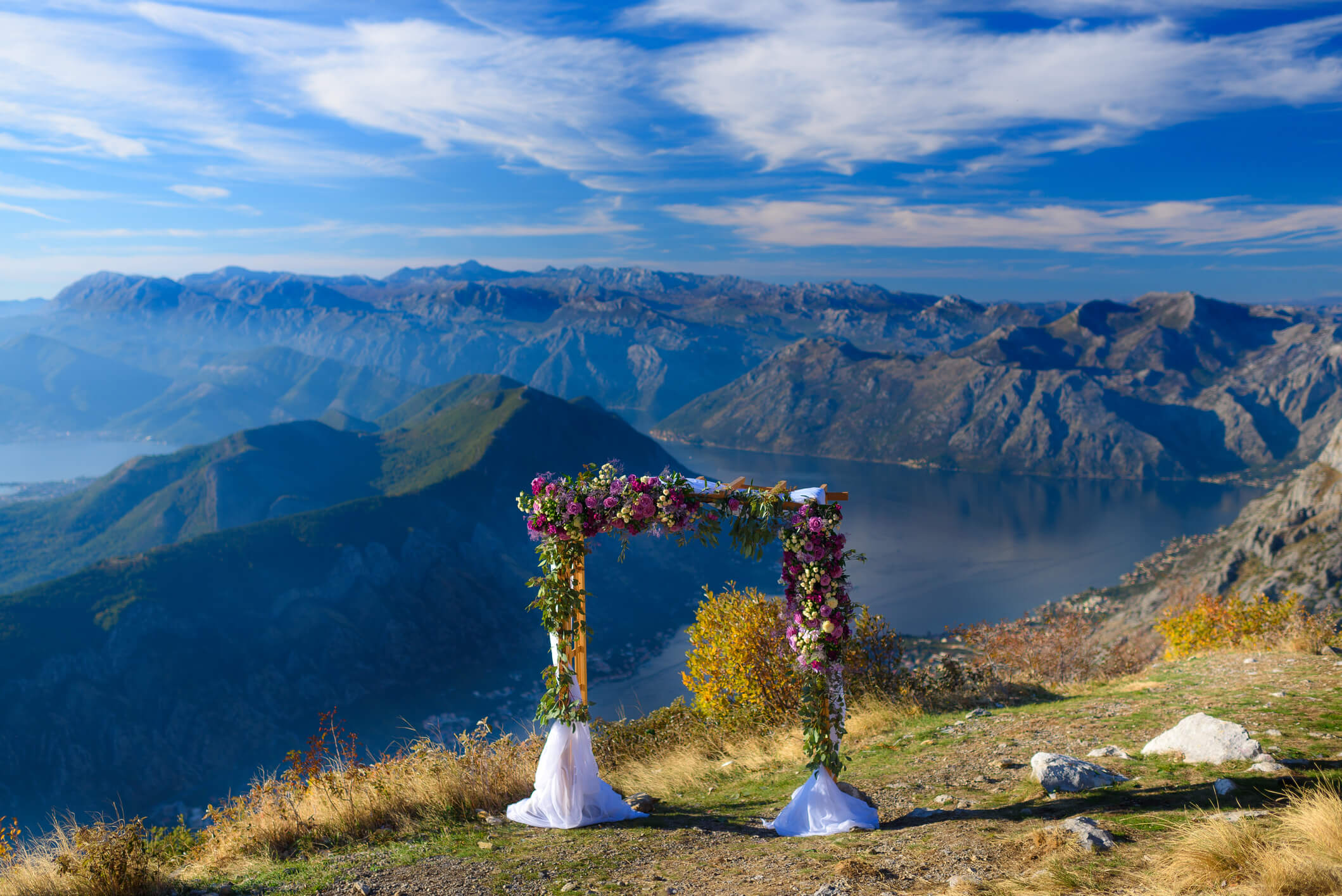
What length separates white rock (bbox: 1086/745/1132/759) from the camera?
10.7m

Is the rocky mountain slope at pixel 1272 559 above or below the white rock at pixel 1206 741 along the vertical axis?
below

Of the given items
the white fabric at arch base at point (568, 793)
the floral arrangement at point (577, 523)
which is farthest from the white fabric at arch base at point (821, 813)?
the floral arrangement at point (577, 523)

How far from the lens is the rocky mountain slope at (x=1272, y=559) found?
10875 centimetres

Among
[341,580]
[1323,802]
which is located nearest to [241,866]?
[1323,802]

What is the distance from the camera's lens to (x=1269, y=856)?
605cm

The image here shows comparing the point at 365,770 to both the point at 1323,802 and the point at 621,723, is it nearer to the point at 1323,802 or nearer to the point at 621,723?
the point at 621,723

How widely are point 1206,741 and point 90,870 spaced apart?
1422 cm

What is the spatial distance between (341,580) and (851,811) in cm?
12655

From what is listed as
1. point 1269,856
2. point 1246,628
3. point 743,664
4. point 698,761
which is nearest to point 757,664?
point 743,664

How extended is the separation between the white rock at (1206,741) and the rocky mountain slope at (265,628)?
9721 cm

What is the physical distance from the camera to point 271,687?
341 feet

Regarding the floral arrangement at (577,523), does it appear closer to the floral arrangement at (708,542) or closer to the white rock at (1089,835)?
the floral arrangement at (708,542)

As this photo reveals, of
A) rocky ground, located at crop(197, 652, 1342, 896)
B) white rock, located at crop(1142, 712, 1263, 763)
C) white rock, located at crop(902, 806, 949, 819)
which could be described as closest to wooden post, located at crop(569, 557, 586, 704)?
rocky ground, located at crop(197, 652, 1342, 896)

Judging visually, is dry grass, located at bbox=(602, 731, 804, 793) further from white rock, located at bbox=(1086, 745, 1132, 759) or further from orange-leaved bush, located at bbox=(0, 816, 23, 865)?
orange-leaved bush, located at bbox=(0, 816, 23, 865)
